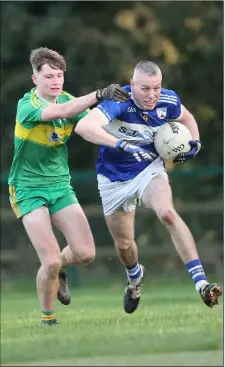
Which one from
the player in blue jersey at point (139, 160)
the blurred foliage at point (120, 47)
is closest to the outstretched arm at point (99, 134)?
the player in blue jersey at point (139, 160)

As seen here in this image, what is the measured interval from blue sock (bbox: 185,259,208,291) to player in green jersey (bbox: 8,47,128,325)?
3.54 feet

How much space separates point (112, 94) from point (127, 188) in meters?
1.19

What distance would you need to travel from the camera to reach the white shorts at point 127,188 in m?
11.1

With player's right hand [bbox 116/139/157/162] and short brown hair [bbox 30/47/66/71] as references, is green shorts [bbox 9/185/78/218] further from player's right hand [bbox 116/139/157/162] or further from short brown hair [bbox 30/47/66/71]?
short brown hair [bbox 30/47/66/71]

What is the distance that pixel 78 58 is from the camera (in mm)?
29531

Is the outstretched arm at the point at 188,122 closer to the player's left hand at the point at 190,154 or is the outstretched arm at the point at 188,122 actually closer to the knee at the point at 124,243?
the player's left hand at the point at 190,154

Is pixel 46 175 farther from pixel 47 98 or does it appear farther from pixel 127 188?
pixel 127 188

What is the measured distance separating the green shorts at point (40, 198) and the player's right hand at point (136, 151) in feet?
2.27

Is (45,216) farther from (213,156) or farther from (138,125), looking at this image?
(213,156)

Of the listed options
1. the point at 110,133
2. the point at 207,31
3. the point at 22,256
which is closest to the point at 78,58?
the point at 207,31

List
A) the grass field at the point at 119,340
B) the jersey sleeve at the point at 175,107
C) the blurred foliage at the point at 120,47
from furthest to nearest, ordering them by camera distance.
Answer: the blurred foliage at the point at 120,47 < the jersey sleeve at the point at 175,107 < the grass field at the point at 119,340

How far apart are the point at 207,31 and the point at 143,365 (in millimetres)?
20959

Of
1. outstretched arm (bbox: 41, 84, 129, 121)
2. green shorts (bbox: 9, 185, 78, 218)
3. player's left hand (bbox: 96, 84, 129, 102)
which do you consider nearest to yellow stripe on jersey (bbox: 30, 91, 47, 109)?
outstretched arm (bbox: 41, 84, 129, 121)

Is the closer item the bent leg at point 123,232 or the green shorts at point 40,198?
the green shorts at point 40,198
